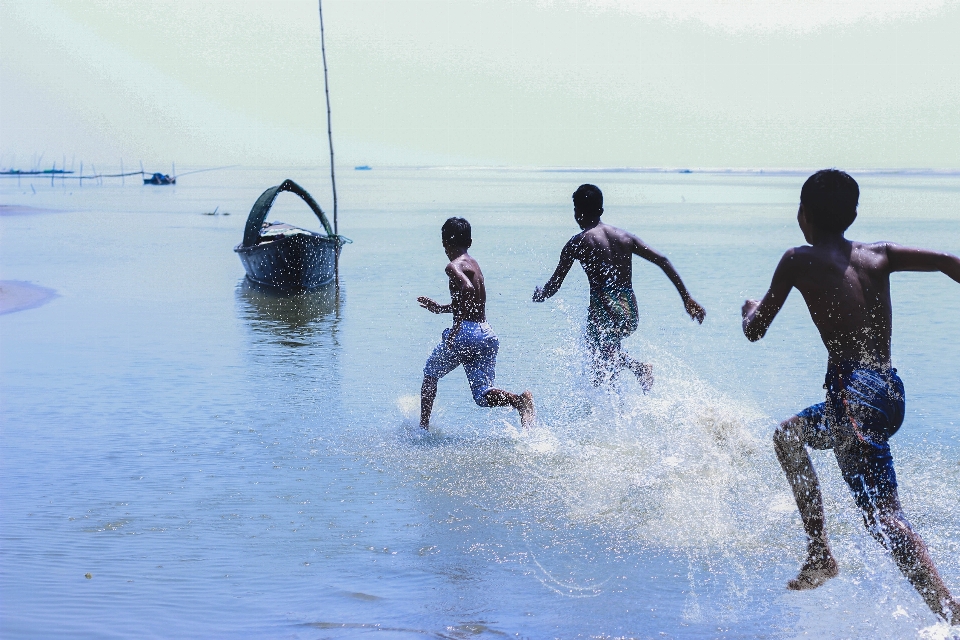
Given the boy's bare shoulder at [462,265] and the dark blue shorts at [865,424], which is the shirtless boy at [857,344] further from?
the boy's bare shoulder at [462,265]

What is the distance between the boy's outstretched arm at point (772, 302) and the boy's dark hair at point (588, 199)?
344 centimetres

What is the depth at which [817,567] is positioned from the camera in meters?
4.47

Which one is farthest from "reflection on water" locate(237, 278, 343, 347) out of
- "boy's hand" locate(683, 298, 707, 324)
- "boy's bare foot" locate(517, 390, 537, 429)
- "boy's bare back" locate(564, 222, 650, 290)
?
"boy's hand" locate(683, 298, 707, 324)

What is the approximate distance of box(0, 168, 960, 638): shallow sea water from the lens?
451cm

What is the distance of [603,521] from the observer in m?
5.64

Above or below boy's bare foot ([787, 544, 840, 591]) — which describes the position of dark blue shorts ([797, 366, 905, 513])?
above

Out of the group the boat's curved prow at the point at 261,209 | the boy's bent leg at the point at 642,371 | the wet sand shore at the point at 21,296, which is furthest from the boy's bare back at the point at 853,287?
the boat's curved prow at the point at 261,209

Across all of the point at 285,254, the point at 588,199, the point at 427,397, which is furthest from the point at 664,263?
the point at 285,254

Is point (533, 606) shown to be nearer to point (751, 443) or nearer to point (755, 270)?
point (751, 443)

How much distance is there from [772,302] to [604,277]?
139 inches

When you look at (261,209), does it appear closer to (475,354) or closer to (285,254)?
(285,254)

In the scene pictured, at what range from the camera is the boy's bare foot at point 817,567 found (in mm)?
4461

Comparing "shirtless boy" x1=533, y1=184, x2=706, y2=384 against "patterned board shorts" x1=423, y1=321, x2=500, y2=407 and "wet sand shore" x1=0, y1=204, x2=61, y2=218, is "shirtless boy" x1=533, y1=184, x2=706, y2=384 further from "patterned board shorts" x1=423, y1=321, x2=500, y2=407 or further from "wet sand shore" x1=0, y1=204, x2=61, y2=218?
"wet sand shore" x1=0, y1=204, x2=61, y2=218

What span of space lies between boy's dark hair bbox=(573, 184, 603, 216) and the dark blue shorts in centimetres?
376
